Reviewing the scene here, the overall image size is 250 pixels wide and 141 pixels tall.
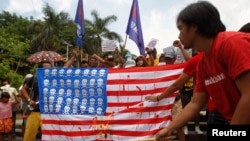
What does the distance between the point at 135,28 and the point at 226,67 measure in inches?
307

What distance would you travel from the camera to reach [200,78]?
272 centimetres

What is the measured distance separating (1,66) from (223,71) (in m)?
28.7

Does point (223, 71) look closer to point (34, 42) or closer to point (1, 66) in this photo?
point (1, 66)

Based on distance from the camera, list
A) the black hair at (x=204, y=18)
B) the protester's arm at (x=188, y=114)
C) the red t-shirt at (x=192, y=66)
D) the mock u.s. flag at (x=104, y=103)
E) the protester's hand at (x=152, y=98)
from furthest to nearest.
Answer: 1. the mock u.s. flag at (x=104, y=103)
2. the protester's hand at (x=152, y=98)
3. the red t-shirt at (x=192, y=66)
4. the protester's arm at (x=188, y=114)
5. the black hair at (x=204, y=18)

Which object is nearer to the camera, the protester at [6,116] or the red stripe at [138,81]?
the red stripe at [138,81]

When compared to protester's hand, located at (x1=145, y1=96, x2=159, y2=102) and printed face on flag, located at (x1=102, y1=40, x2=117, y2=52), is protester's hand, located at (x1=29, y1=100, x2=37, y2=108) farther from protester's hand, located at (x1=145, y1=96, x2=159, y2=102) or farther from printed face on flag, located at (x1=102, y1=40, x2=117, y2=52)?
protester's hand, located at (x1=145, y1=96, x2=159, y2=102)

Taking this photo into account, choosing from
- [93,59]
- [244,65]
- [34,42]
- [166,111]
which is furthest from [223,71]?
[34,42]

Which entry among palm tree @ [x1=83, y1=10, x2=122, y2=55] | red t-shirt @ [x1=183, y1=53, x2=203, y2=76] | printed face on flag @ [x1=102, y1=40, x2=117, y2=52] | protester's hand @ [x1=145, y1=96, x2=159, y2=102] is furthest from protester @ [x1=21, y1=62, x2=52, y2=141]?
palm tree @ [x1=83, y1=10, x2=122, y2=55]

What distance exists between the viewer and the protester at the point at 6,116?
974cm

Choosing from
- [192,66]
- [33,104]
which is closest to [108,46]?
[33,104]

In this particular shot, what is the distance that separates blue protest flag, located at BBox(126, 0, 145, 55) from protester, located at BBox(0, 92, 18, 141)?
3380 mm

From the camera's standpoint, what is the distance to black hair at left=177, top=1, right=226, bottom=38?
7.45 ft

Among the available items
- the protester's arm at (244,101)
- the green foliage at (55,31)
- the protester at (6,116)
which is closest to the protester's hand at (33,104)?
the protester at (6,116)

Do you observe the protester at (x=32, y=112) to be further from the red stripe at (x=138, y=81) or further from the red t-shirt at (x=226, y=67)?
the red t-shirt at (x=226, y=67)
